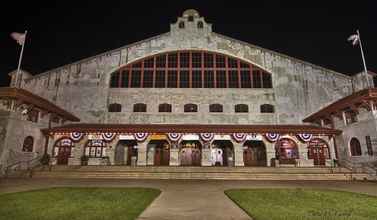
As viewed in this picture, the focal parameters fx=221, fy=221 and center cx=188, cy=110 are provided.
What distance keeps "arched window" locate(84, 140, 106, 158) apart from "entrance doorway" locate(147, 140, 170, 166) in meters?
4.97

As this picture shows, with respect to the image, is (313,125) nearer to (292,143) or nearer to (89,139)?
(292,143)

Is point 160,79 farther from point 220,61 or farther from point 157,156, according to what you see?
point 157,156

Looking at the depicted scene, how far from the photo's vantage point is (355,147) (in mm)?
20562

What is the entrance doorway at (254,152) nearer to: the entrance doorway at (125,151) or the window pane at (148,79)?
the entrance doorway at (125,151)

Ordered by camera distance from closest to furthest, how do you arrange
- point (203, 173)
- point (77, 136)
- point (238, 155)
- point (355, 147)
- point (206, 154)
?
1. point (203, 173)
2. point (355, 147)
3. point (77, 136)
4. point (238, 155)
5. point (206, 154)

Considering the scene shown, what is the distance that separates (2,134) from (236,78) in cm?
2403

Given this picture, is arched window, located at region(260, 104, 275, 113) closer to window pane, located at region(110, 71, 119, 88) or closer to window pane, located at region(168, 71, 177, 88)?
window pane, located at region(168, 71, 177, 88)

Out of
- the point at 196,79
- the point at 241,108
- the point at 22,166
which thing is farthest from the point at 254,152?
the point at 22,166

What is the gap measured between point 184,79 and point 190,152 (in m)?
9.01

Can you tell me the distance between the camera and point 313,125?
25.5 m

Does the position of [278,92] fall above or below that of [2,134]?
above

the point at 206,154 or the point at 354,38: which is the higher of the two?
the point at 354,38

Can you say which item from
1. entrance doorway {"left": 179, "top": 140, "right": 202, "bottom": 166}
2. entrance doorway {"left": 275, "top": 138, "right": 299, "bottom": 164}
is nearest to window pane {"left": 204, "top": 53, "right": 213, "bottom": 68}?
entrance doorway {"left": 179, "top": 140, "right": 202, "bottom": 166}

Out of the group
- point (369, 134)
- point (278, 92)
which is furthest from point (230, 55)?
point (369, 134)
